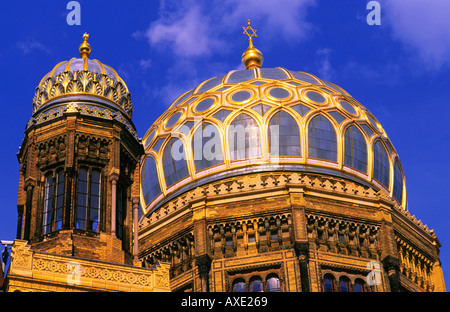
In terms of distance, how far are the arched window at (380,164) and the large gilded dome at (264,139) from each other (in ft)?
0.13

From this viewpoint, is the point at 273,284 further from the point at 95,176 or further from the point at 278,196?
the point at 95,176

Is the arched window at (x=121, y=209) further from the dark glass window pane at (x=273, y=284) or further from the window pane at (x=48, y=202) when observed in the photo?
the dark glass window pane at (x=273, y=284)

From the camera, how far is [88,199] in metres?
32.6

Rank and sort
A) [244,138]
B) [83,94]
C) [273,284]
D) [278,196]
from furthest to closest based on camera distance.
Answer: [244,138]
[278,196]
[273,284]
[83,94]

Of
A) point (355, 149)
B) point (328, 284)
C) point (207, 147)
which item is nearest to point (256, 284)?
point (328, 284)

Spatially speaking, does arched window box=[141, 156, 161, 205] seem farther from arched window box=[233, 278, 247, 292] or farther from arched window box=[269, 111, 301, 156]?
arched window box=[233, 278, 247, 292]

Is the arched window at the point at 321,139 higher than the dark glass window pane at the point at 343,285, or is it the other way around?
the arched window at the point at 321,139

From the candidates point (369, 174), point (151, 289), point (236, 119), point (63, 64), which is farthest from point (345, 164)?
point (151, 289)

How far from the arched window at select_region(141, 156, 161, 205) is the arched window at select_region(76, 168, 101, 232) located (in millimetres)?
12434

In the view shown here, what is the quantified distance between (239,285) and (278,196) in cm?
371

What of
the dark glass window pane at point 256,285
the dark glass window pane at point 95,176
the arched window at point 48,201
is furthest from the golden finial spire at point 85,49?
the dark glass window pane at point 256,285

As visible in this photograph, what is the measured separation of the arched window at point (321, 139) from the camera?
4469 cm

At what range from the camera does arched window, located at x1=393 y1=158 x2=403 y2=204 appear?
46.4 metres

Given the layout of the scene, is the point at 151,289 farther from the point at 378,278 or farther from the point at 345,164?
the point at 345,164
